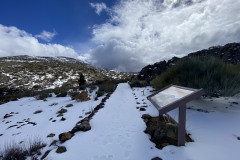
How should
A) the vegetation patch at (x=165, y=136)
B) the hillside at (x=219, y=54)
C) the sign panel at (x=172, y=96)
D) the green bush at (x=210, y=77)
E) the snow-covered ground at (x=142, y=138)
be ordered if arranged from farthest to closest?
the hillside at (x=219, y=54) < the green bush at (x=210, y=77) < the vegetation patch at (x=165, y=136) < the sign panel at (x=172, y=96) < the snow-covered ground at (x=142, y=138)

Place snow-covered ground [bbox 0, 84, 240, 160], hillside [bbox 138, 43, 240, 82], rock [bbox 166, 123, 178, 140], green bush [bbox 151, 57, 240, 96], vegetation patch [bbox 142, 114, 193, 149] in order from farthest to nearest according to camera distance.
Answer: hillside [bbox 138, 43, 240, 82] → green bush [bbox 151, 57, 240, 96] → rock [bbox 166, 123, 178, 140] → vegetation patch [bbox 142, 114, 193, 149] → snow-covered ground [bbox 0, 84, 240, 160]

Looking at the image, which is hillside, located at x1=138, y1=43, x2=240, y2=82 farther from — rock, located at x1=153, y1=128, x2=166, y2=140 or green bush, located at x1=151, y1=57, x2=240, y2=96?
rock, located at x1=153, y1=128, x2=166, y2=140

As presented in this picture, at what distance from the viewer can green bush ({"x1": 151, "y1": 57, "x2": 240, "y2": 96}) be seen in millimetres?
3722

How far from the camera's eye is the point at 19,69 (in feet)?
108


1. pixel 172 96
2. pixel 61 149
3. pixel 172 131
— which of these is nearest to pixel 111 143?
pixel 61 149

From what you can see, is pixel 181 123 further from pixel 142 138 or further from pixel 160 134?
pixel 142 138

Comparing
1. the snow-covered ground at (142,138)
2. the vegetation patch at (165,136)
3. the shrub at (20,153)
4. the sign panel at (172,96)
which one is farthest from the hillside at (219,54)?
the shrub at (20,153)

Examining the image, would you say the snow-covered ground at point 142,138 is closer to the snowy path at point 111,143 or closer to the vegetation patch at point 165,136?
the snowy path at point 111,143

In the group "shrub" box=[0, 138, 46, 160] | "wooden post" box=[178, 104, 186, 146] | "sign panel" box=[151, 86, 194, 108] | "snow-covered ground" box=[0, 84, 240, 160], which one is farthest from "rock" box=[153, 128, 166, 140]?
"shrub" box=[0, 138, 46, 160]

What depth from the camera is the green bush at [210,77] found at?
3.72 metres

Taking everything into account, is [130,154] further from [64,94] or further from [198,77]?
[64,94]

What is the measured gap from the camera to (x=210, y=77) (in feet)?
13.1

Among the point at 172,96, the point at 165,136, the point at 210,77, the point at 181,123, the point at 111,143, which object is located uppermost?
the point at 210,77

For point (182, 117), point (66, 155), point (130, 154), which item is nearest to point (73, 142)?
point (66, 155)
